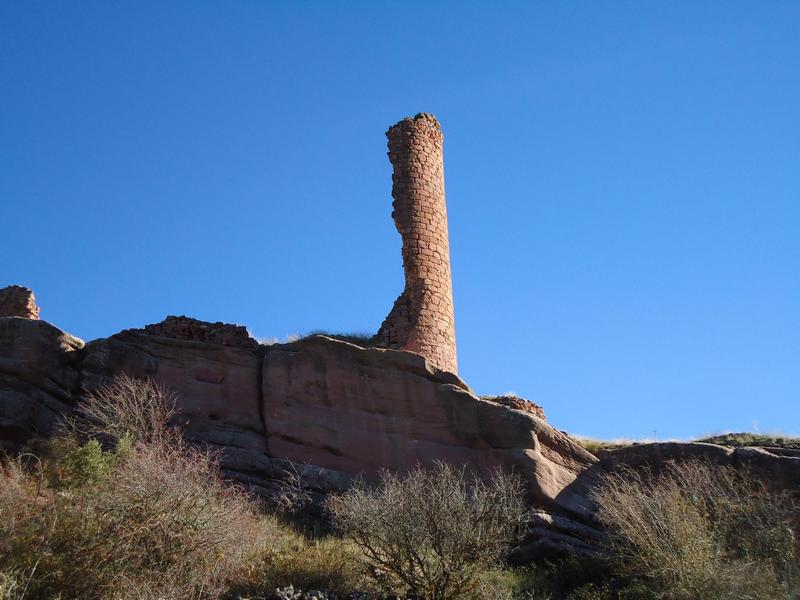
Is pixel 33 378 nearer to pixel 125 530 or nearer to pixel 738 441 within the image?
pixel 125 530

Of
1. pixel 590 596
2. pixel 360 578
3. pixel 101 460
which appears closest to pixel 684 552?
pixel 590 596

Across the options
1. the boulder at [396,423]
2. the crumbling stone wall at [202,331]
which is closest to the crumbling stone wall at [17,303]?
the crumbling stone wall at [202,331]

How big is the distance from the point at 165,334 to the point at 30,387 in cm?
298

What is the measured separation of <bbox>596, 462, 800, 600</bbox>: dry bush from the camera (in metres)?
12.9

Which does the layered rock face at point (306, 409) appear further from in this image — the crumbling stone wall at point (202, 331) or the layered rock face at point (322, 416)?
the crumbling stone wall at point (202, 331)

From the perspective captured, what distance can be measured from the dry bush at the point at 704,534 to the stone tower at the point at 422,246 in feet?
19.7

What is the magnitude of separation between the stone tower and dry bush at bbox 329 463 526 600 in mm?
5900

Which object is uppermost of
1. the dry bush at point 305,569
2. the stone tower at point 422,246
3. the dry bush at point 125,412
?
the stone tower at point 422,246

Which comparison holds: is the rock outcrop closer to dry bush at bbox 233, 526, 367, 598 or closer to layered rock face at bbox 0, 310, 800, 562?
layered rock face at bbox 0, 310, 800, 562

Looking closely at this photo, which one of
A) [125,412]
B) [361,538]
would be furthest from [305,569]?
[125,412]

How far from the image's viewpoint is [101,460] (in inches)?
537

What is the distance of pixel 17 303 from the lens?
68.4ft

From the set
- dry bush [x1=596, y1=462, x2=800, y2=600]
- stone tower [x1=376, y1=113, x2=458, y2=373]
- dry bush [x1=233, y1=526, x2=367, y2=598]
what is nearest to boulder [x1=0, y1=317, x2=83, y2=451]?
Answer: dry bush [x1=233, y1=526, x2=367, y2=598]

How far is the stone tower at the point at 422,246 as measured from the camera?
2020 centimetres
